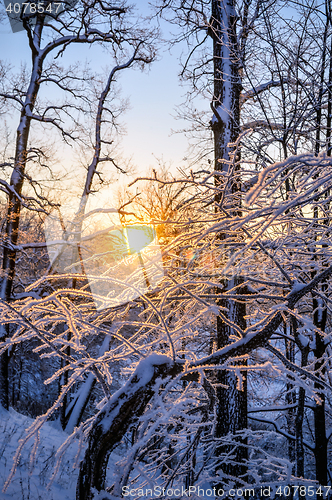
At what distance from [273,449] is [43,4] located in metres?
18.9

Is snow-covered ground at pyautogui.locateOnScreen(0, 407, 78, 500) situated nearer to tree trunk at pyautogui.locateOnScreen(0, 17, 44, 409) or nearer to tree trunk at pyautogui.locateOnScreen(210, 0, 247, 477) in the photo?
tree trunk at pyautogui.locateOnScreen(0, 17, 44, 409)

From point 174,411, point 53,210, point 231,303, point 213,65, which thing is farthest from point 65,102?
point 174,411

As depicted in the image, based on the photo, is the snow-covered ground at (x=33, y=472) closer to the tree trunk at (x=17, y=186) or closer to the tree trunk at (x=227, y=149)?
the tree trunk at (x=17, y=186)

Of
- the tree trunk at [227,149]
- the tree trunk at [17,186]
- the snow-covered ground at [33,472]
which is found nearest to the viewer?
the snow-covered ground at [33,472]

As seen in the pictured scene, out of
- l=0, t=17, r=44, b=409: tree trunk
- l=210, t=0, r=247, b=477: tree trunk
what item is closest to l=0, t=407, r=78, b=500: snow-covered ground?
l=0, t=17, r=44, b=409: tree trunk

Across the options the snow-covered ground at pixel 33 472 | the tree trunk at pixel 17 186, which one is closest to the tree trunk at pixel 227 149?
the snow-covered ground at pixel 33 472

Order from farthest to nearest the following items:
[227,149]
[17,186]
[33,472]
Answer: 1. [17,186]
2. [227,149]
3. [33,472]

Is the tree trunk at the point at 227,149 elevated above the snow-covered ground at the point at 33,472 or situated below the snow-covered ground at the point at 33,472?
above

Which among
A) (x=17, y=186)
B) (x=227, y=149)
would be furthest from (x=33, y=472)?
(x=17, y=186)

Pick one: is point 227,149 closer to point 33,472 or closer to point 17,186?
point 33,472

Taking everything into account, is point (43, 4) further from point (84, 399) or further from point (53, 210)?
point (84, 399)

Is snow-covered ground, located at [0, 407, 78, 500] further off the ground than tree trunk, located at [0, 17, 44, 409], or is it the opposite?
tree trunk, located at [0, 17, 44, 409]

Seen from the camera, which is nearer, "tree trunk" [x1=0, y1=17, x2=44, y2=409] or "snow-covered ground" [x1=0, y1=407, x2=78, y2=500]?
"snow-covered ground" [x1=0, y1=407, x2=78, y2=500]

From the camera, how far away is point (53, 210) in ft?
35.0
